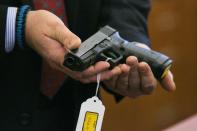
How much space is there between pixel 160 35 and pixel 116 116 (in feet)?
1.30

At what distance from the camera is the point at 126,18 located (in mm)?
943

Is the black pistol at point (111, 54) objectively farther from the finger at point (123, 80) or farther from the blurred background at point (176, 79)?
the blurred background at point (176, 79)

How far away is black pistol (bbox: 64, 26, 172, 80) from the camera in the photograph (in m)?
0.71

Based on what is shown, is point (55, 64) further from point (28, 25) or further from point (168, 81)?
point (168, 81)

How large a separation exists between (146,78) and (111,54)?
0.09 meters

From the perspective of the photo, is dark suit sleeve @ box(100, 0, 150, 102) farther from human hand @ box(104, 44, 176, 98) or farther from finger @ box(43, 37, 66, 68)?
finger @ box(43, 37, 66, 68)

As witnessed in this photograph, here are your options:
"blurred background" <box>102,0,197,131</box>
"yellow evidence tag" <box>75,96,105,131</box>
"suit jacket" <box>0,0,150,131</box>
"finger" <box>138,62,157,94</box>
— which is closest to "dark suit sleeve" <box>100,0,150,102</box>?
"suit jacket" <box>0,0,150,131</box>

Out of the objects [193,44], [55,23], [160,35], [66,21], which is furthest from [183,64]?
[55,23]

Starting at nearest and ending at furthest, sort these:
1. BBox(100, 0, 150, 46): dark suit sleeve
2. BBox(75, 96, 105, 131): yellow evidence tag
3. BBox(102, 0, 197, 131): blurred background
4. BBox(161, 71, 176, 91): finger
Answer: BBox(75, 96, 105, 131): yellow evidence tag, BBox(161, 71, 176, 91): finger, BBox(100, 0, 150, 46): dark suit sleeve, BBox(102, 0, 197, 131): blurred background

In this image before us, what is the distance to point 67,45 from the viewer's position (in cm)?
72

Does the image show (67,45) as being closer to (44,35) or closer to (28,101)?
(44,35)

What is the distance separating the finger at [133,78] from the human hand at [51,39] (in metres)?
0.04

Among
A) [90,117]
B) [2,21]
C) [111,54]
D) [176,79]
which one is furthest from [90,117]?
[176,79]

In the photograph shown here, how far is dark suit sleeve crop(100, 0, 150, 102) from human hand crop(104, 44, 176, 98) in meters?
0.09
